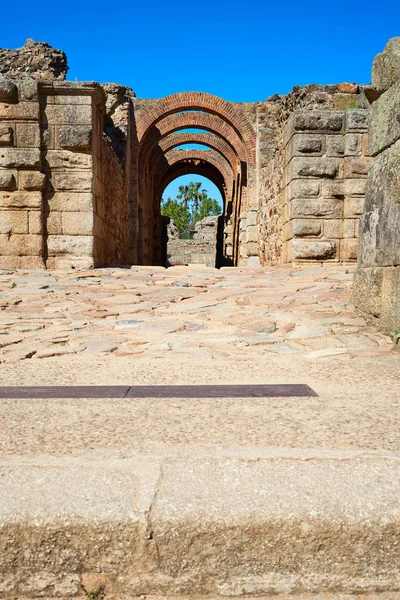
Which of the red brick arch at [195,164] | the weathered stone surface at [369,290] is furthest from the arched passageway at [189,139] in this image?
the weathered stone surface at [369,290]

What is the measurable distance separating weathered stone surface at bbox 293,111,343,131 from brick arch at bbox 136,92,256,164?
22.7 ft

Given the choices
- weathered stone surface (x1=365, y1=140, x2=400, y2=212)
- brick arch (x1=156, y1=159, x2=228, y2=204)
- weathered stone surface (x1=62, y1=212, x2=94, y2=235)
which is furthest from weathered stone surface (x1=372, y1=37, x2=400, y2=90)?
brick arch (x1=156, y1=159, x2=228, y2=204)

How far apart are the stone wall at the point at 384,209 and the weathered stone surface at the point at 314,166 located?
12.0ft

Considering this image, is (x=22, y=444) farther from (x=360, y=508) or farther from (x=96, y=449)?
(x=360, y=508)

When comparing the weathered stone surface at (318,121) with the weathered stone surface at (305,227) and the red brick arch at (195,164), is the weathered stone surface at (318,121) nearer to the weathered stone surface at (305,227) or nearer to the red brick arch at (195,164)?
the weathered stone surface at (305,227)

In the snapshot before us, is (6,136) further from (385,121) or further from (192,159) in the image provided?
(192,159)

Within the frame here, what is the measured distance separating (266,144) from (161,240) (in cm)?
1004

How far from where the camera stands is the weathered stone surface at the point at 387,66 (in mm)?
3623

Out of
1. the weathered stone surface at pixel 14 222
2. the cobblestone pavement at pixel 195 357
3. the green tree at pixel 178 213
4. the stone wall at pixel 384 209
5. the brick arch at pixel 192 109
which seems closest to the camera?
the cobblestone pavement at pixel 195 357

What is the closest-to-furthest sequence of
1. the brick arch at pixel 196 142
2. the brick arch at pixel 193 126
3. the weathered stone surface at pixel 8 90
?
the weathered stone surface at pixel 8 90
the brick arch at pixel 193 126
the brick arch at pixel 196 142

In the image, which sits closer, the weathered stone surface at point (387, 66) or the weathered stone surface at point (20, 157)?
the weathered stone surface at point (387, 66)

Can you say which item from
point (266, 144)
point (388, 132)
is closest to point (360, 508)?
point (388, 132)

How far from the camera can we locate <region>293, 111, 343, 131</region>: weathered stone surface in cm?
758

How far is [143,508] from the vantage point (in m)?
1.15
